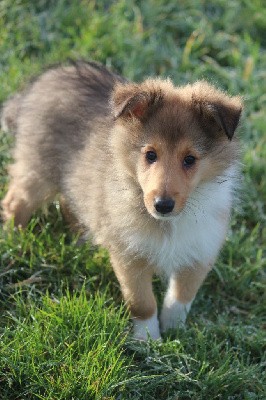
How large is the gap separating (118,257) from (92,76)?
1361 mm

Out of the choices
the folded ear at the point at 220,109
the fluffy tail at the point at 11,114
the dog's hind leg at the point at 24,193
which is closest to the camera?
the folded ear at the point at 220,109

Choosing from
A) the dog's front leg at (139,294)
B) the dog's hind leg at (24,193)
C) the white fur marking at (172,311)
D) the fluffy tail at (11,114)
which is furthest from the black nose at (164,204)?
the fluffy tail at (11,114)

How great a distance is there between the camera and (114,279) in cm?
466

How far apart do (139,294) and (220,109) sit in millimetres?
1242

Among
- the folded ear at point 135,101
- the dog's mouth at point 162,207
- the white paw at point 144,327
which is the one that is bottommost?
the white paw at point 144,327

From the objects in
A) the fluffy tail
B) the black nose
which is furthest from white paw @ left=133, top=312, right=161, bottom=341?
the fluffy tail

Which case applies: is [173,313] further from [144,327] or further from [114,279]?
[114,279]

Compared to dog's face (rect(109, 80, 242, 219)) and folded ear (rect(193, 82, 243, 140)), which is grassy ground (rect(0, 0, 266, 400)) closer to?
dog's face (rect(109, 80, 242, 219))

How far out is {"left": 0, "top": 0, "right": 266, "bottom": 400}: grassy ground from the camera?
3801 millimetres

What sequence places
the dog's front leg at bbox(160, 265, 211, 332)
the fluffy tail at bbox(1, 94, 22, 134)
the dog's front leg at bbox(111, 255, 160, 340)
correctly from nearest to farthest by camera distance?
the dog's front leg at bbox(111, 255, 160, 340), the dog's front leg at bbox(160, 265, 211, 332), the fluffy tail at bbox(1, 94, 22, 134)

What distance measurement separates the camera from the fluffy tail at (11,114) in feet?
16.9

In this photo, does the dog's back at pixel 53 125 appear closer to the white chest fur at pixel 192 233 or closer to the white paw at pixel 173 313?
the white chest fur at pixel 192 233

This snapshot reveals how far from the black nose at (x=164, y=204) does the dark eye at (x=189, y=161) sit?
9.4 inches

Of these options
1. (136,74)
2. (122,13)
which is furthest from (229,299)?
(122,13)
